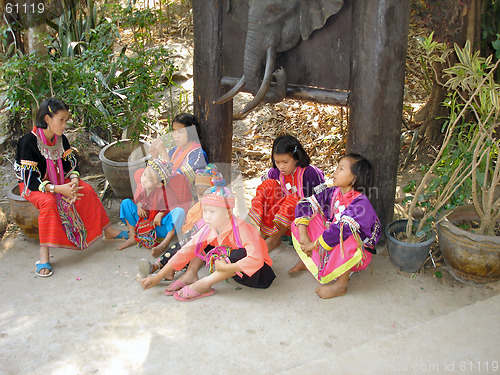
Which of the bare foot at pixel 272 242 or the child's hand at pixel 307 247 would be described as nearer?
the child's hand at pixel 307 247

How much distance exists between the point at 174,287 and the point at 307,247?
3.20 feet

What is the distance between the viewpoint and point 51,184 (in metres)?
3.96

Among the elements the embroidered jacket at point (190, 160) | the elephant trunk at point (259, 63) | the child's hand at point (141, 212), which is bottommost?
the child's hand at point (141, 212)

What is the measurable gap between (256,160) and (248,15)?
245 centimetres

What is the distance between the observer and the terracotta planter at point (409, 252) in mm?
3672

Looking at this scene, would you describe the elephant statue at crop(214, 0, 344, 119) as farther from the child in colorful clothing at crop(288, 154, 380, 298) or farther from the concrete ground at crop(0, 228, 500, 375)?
the concrete ground at crop(0, 228, 500, 375)

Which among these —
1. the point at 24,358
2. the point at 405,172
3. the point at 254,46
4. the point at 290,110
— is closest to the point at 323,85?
the point at 254,46

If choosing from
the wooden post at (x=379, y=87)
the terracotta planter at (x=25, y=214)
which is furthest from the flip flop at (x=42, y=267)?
the wooden post at (x=379, y=87)

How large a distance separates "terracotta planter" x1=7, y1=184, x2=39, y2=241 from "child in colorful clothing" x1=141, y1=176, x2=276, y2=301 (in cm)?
125

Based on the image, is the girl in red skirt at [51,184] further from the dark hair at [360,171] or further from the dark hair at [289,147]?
the dark hair at [360,171]

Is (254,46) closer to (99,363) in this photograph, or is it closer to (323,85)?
(323,85)

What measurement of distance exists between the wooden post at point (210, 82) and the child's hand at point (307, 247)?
4.67 ft

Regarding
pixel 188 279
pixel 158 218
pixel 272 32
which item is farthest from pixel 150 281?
pixel 272 32

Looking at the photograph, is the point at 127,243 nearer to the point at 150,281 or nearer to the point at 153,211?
the point at 153,211
